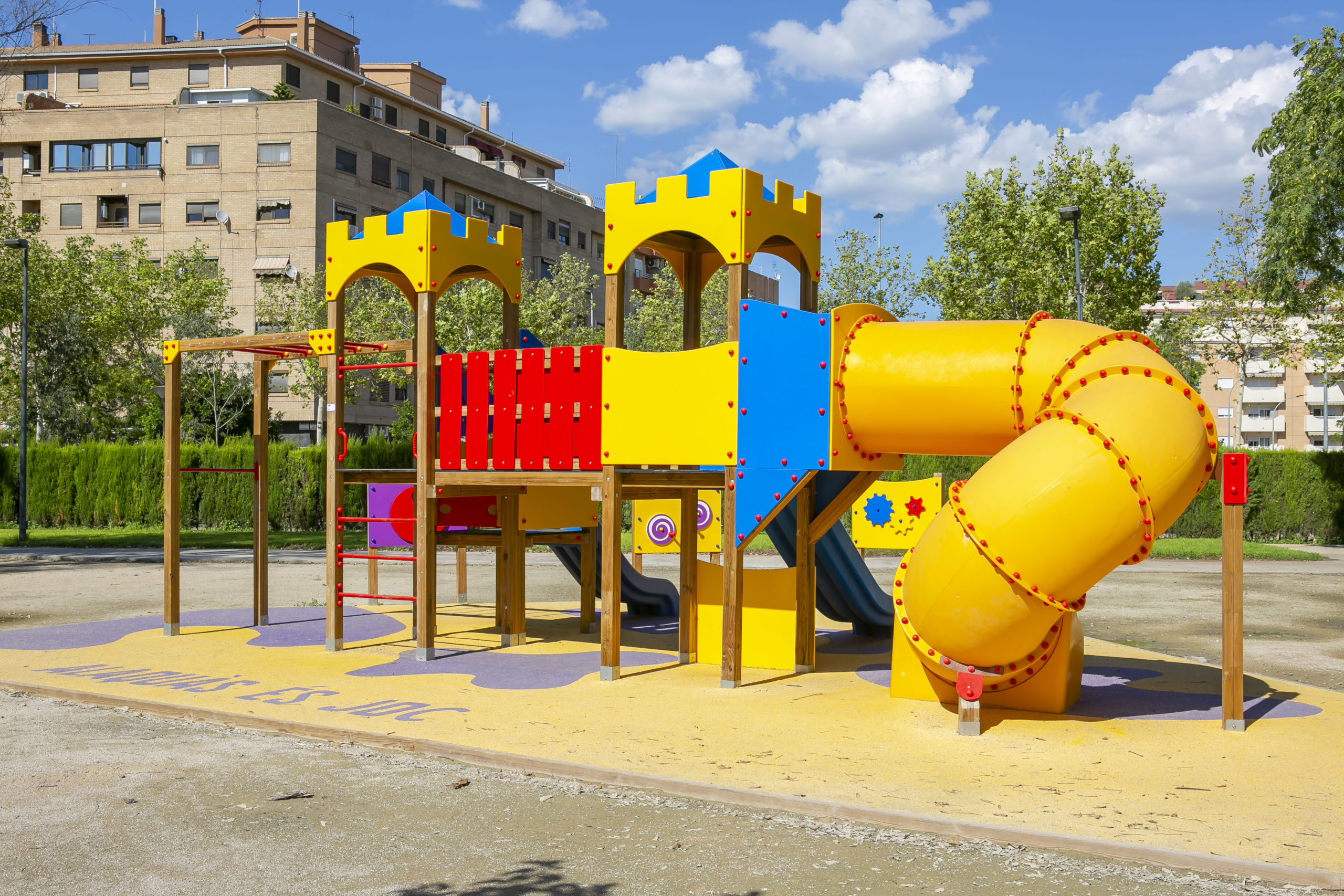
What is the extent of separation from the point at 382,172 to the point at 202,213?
8586 mm

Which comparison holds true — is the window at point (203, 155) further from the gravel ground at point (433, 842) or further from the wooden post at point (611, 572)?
the gravel ground at point (433, 842)

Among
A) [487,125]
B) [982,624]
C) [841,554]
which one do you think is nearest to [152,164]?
[487,125]

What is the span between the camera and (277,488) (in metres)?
34.2

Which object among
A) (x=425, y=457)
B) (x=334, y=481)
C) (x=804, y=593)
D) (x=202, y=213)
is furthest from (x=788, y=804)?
(x=202, y=213)

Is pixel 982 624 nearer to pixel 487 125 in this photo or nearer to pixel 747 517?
pixel 747 517

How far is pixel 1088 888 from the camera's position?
4805 millimetres

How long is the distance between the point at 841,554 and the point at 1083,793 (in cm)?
635

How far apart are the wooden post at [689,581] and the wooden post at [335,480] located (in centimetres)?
353

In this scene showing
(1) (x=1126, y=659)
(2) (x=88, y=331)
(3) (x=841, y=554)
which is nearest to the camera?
(1) (x=1126, y=659)

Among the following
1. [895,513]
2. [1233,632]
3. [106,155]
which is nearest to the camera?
[1233,632]

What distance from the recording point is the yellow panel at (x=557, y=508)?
39.7 ft

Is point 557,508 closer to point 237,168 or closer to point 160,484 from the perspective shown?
point 160,484

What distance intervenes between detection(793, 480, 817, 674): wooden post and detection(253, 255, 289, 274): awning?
43928 millimetres

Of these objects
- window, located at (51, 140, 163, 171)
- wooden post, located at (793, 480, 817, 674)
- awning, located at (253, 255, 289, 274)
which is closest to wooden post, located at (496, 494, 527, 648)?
wooden post, located at (793, 480, 817, 674)
